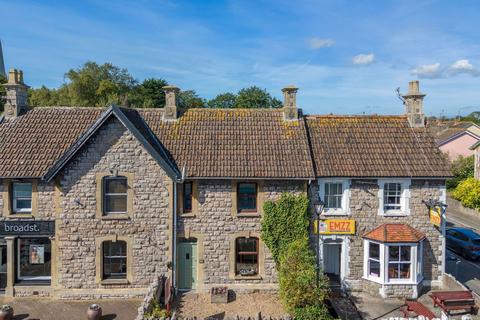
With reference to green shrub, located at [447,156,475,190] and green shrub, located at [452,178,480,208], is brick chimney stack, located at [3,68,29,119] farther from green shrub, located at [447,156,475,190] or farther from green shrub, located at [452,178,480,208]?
green shrub, located at [447,156,475,190]

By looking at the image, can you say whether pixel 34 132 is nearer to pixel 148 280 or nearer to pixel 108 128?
pixel 108 128

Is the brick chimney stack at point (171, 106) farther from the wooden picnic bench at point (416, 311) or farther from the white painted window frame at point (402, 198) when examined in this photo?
the wooden picnic bench at point (416, 311)

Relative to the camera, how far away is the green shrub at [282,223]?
17922mm

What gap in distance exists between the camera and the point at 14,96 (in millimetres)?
19578

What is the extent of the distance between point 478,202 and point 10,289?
3938cm

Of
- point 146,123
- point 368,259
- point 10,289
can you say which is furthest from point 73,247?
point 368,259

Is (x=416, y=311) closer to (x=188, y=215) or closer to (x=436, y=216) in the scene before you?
(x=436, y=216)

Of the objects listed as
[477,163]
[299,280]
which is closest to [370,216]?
[299,280]

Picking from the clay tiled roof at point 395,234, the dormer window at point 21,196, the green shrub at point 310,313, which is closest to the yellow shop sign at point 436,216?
the clay tiled roof at point 395,234

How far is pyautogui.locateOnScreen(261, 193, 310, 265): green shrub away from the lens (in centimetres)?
1792

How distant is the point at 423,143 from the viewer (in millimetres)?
19984

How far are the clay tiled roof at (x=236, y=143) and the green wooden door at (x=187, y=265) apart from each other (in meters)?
3.56

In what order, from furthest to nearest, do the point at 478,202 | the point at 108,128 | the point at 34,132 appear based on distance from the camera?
1. the point at 478,202
2. the point at 34,132
3. the point at 108,128

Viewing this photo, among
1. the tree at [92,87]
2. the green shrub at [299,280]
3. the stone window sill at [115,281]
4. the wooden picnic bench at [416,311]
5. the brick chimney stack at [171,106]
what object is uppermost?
the tree at [92,87]
